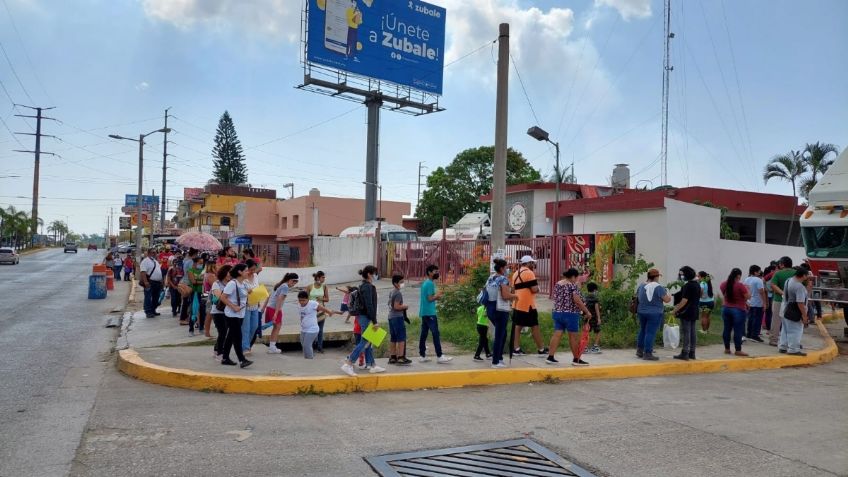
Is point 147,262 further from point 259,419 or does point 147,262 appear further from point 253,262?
point 259,419

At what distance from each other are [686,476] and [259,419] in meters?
Result: 4.10

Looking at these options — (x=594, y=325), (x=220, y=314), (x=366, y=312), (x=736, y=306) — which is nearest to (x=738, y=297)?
(x=736, y=306)

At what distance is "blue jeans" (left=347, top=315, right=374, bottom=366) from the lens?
8198 mm

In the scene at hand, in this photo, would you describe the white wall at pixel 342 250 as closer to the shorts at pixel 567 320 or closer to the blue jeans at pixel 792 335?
the blue jeans at pixel 792 335

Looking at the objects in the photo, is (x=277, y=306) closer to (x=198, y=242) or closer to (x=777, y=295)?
(x=777, y=295)

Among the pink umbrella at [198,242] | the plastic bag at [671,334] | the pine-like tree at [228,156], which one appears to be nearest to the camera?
the plastic bag at [671,334]

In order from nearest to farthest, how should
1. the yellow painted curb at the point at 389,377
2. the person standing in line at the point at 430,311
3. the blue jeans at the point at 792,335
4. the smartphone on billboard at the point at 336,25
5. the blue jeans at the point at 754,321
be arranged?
1. the yellow painted curb at the point at 389,377
2. the person standing in line at the point at 430,311
3. the blue jeans at the point at 792,335
4. the blue jeans at the point at 754,321
5. the smartphone on billboard at the point at 336,25

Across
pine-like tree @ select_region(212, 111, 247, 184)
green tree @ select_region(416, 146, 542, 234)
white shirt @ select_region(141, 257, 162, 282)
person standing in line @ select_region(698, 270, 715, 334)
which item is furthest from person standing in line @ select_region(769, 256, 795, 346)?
pine-like tree @ select_region(212, 111, 247, 184)

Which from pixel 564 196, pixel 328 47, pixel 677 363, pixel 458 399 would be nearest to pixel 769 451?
pixel 458 399

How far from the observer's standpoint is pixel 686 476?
189 inches

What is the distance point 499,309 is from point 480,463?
3827 millimetres

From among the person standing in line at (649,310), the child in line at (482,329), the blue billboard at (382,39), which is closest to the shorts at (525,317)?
the child in line at (482,329)

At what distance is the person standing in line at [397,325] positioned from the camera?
8711 millimetres

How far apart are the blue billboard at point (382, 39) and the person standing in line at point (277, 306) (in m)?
26.7
